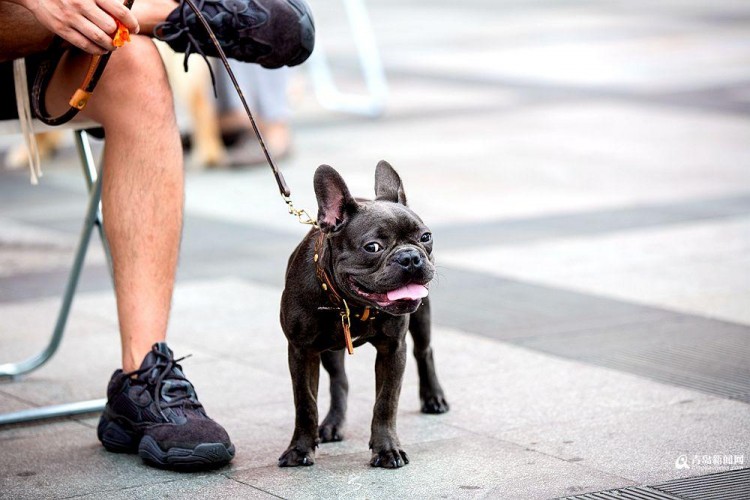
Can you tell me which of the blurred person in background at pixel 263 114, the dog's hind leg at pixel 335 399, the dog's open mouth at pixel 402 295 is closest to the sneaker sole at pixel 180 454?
the dog's hind leg at pixel 335 399

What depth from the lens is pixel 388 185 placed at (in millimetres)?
3266

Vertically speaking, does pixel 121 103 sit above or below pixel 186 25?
below

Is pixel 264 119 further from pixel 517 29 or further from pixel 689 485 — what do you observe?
pixel 517 29

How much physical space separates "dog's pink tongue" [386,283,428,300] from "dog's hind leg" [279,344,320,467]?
38 centimetres

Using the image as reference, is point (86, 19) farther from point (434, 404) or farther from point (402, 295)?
point (434, 404)

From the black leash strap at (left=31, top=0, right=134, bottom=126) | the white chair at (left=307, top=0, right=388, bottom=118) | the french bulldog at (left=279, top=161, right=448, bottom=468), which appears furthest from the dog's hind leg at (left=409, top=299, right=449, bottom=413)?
the white chair at (left=307, top=0, right=388, bottom=118)

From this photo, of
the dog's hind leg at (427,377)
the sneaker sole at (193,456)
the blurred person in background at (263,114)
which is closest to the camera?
the sneaker sole at (193,456)

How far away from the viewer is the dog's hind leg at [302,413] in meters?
3.27

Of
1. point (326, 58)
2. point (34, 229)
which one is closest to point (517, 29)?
point (326, 58)

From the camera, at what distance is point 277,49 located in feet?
12.1

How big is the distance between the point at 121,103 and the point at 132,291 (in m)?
0.52

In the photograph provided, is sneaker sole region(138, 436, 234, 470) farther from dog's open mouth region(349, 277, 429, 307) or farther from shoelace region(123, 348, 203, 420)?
dog's open mouth region(349, 277, 429, 307)

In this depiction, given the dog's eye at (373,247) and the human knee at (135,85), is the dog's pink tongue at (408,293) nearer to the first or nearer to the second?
the dog's eye at (373,247)

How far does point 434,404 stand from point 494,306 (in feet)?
4.82
